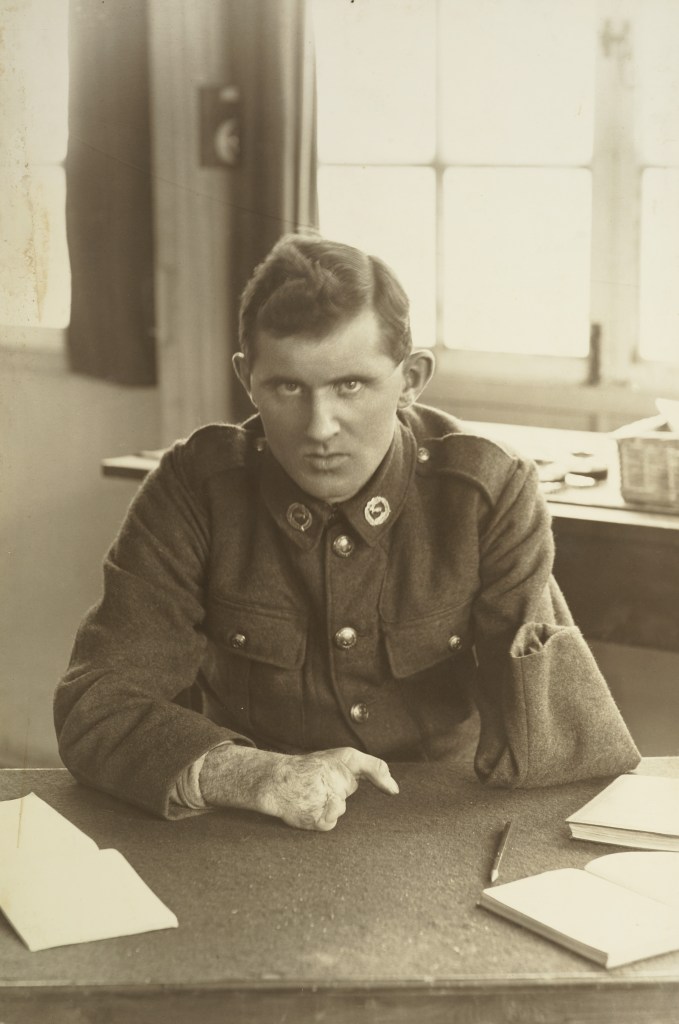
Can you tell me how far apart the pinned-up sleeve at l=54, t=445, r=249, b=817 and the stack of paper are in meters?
0.47

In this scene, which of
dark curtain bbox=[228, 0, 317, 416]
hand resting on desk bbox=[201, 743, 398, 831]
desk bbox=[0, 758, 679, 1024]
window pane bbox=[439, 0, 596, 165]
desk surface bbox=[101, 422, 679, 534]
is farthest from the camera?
desk surface bbox=[101, 422, 679, 534]

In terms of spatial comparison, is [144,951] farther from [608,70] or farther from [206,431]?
[608,70]

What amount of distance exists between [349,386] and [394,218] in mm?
497

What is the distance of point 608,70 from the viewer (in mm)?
1638

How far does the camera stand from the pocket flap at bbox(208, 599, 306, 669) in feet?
5.46

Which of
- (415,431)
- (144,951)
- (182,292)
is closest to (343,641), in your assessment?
(415,431)

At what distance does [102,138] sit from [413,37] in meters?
0.55

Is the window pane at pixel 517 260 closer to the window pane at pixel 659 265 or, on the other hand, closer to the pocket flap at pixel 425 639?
the window pane at pixel 659 265

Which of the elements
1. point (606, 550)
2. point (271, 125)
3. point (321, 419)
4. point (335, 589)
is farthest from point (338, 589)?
point (271, 125)

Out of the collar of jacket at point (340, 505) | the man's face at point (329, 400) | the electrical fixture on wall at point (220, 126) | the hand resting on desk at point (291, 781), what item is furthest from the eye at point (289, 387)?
the electrical fixture on wall at point (220, 126)

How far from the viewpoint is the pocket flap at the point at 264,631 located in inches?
65.5

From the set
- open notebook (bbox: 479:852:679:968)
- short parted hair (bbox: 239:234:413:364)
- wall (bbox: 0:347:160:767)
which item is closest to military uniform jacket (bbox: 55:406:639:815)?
wall (bbox: 0:347:160:767)

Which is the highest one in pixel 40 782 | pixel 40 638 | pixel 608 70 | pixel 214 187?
pixel 608 70

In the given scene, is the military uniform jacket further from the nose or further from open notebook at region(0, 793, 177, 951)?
open notebook at region(0, 793, 177, 951)
